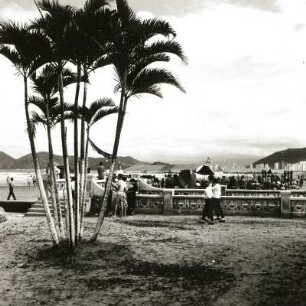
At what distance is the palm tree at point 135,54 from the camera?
9.95m

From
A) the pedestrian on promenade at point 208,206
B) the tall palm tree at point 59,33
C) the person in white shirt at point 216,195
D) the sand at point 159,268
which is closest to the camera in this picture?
the sand at point 159,268

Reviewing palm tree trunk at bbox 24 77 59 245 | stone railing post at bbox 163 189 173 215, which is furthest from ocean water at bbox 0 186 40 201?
palm tree trunk at bbox 24 77 59 245

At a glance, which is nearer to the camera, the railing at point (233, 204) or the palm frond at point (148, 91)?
the palm frond at point (148, 91)

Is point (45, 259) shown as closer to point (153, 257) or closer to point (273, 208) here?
point (153, 257)

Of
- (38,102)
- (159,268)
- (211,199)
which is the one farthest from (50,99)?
(211,199)

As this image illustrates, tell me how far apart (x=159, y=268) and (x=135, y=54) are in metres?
4.86

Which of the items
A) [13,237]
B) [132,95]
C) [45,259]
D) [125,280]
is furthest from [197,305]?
[13,237]

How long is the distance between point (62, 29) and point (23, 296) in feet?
18.1

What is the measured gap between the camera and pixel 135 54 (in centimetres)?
1056

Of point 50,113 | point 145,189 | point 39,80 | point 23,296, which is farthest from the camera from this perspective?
point 145,189

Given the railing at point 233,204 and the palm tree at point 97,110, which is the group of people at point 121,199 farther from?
the palm tree at point 97,110

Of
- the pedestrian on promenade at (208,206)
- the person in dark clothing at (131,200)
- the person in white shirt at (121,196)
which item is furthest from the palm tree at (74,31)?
the person in dark clothing at (131,200)

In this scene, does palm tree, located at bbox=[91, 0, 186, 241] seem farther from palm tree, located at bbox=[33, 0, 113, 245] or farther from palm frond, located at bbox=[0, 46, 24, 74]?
palm frond, located at bbox=[0, 46, 24, 74]

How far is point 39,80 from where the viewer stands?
10727mm
